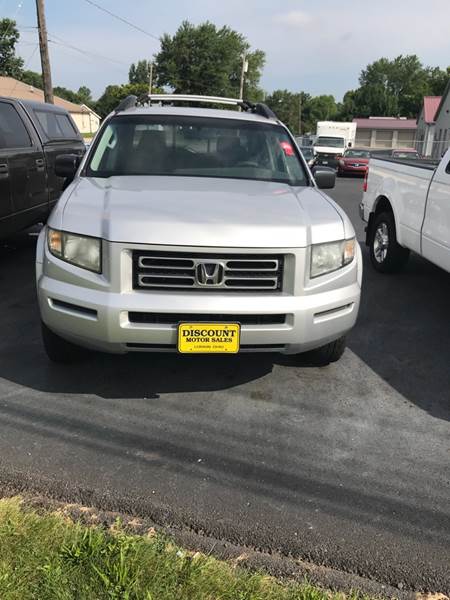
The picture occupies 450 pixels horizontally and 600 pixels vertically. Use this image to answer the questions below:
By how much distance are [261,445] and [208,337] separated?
67 centimetres

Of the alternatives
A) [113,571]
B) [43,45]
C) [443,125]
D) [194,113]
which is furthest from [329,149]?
[113,571]

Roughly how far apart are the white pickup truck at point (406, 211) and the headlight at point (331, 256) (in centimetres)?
187

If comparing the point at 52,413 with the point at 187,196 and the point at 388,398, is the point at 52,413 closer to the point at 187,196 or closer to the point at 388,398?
the point at 187,196

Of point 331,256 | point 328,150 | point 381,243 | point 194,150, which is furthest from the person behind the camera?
point 328,150

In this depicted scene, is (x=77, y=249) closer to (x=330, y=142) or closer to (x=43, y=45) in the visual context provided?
(x=43, y=45)

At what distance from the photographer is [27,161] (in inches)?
275

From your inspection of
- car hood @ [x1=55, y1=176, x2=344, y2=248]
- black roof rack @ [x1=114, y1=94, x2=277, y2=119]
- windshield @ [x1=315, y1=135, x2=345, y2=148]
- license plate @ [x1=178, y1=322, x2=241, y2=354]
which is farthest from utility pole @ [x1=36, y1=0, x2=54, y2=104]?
license plate @ [x1=178, y1=322, x2=241, y2=354]

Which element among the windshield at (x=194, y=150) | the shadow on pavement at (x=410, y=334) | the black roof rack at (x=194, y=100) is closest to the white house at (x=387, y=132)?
the shadow on pavement at (x=410, y=334)

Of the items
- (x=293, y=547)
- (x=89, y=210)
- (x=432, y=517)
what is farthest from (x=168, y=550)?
(x=89, y=210)

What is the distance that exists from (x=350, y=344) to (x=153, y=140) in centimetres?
233

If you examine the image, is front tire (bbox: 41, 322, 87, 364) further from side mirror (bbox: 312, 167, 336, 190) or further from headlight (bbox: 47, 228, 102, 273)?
side mirror (bbox: 312, 167, 336, 190)

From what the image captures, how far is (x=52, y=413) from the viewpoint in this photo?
3543mm

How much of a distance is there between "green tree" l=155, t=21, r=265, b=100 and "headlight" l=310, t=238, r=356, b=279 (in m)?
81.4

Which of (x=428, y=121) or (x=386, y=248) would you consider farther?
(x=428, y=121)
